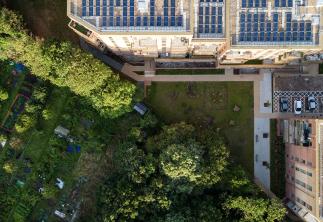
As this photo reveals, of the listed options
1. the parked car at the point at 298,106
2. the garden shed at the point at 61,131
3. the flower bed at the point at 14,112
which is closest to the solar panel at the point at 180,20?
the parked car at the point at 298,106

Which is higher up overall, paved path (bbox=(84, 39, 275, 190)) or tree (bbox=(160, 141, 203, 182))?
paved path (bbox=(84, 39, 275, 190))

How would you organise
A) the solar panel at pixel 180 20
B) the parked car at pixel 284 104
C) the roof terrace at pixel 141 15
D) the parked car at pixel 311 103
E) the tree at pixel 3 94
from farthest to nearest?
the parked car at pixel 284 104 < the parked car at pixel 311 103 < the tree at pixel 3 94 < the solar panel at pixel 180 20 < the roof terrace at pixel 141 15

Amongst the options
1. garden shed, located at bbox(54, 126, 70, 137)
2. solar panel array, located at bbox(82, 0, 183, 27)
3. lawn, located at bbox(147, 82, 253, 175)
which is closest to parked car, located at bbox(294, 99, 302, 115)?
lawn, located at bbox(147, 82, 253, 175)

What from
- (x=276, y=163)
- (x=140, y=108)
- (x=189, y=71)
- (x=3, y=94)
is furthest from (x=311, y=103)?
(x=3, y=94)

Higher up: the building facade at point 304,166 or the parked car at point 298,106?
the parked car at point 298,106

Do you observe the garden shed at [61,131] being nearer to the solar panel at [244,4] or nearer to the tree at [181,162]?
the tree at [181,162]

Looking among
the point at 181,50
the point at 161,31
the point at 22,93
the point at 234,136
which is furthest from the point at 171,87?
the point at 22,93

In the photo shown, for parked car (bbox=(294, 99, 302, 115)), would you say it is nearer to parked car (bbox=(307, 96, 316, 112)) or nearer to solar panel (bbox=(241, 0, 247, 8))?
parked car (bbox=(307, 96, 316, 112))
